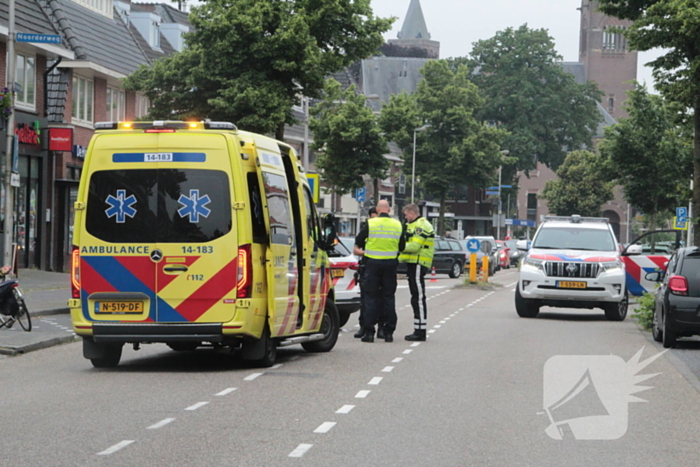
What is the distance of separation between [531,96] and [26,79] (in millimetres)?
54464

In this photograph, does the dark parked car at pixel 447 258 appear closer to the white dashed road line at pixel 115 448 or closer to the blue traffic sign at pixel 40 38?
the blue traffic sign at pixel 40 38

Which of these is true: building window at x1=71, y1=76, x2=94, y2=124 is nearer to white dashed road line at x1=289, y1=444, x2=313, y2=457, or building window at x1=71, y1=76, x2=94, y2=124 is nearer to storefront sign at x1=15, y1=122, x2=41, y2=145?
storefront sign at x1=15, y1=122, x2=41, y2=145

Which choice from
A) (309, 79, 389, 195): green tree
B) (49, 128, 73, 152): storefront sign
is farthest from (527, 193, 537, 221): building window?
(49, 128, 73, 152): storefront sign

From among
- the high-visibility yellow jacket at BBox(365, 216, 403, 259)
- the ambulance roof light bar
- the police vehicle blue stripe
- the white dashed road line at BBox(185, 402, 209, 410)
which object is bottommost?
the white dashed road line at BBox(185, 402, 209, 410)

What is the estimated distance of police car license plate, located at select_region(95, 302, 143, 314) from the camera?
11594mm

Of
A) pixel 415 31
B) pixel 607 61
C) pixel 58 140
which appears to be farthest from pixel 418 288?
pixel 415 31

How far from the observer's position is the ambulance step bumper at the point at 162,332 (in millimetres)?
11492

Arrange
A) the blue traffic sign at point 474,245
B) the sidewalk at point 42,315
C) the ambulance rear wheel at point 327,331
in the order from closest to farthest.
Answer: the ambulance rear wheel at point 327,331
the sidewalk at point 42,315
the blue traffic sign at point 474,245

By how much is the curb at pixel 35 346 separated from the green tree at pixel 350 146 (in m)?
33.2

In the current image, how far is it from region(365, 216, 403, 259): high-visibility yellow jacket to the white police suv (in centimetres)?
669

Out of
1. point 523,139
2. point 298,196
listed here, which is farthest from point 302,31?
point 523,139

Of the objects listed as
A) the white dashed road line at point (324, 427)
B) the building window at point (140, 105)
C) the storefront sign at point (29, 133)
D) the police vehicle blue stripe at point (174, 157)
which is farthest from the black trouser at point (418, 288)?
the building window at point (140, 105)

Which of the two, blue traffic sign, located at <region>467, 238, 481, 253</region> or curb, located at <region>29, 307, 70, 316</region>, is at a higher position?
blue traffic sign, located at <region>467, 238, 481, 253</region>

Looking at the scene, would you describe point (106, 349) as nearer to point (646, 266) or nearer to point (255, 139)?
point (255, 139)
